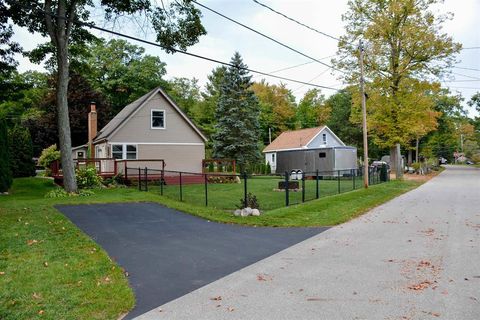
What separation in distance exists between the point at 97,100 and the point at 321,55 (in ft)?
90.6

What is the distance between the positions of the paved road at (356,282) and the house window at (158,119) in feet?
61.8

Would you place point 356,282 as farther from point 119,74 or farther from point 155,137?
point 119,74

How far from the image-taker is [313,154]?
3119 cm

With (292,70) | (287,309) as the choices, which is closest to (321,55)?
(292,70)

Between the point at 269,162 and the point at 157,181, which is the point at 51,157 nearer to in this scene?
the point at 157,181

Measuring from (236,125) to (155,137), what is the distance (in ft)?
35.5

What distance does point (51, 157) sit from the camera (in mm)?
28969

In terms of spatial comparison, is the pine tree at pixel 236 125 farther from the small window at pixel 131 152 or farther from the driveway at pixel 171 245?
the driveway at pixel 171 245

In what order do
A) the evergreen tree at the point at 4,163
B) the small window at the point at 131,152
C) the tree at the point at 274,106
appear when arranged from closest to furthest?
the evergreen tree at the point at 4,163 < the small window at the point at 131,152 < the tree at the point at 274,106

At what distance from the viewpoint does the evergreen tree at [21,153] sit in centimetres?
2689

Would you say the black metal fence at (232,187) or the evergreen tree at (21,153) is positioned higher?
the evergreen tree at (21,153)

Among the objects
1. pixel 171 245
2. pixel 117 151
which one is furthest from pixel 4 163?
pixel 171 245

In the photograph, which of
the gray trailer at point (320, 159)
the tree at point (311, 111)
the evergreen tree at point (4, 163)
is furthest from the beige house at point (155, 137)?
the tree at point (311, 111)

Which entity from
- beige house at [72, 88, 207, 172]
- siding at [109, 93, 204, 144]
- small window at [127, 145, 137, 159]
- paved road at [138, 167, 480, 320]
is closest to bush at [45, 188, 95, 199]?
beige house at [72, 88, 207, 172]
